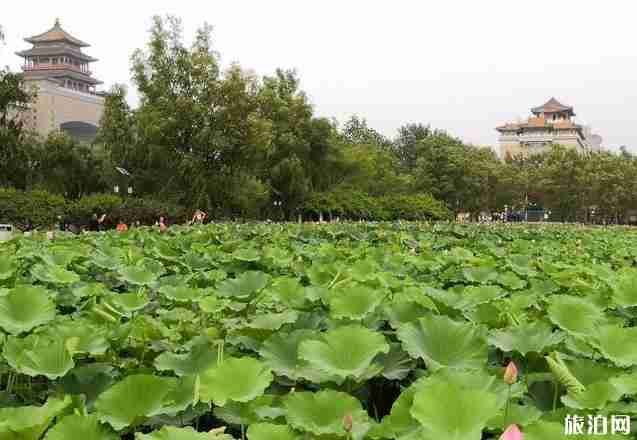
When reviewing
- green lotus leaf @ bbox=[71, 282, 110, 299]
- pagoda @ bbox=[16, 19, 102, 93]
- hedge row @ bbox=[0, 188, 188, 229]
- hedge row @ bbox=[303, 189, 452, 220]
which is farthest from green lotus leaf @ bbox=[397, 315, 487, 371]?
pagoda @ bbox=[16, 19, 102, 93]

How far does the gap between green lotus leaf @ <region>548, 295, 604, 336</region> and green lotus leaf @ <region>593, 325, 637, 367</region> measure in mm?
159

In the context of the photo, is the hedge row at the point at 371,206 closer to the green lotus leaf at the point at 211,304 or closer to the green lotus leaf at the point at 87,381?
the green lotus leaf at the point at 211,304

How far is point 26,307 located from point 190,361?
1.71 ft

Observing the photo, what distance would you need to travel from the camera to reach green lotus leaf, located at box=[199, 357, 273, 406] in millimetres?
1092

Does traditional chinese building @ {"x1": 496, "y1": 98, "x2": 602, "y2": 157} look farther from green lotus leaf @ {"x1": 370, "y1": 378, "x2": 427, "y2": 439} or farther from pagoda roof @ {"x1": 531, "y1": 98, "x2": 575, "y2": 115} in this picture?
green lotus leaf @ {"x1": 370, "y1": 378, "x2": 427, "y2": 439}

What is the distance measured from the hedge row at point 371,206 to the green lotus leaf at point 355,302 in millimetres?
28656

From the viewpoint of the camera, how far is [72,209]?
2169cm

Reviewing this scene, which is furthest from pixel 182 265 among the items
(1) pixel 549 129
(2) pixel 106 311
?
(1) pixel 549 129

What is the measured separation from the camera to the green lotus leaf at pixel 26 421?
943 mm

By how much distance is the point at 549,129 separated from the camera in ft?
264

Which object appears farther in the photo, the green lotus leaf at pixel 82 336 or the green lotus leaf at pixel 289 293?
the green lotus leaf at pixel 289 293

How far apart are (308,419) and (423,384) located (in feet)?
0.65

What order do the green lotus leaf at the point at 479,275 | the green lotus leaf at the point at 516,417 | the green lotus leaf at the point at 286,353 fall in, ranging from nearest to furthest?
the green lotus leaf at the point at 516,417
the green lotus leaf at the point at 286,353
the green lotus leaf at the point at 479,275

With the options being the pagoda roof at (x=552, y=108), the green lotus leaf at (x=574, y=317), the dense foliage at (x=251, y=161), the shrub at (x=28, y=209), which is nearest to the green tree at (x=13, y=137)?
the dense foliage at (x=251, y=161)
